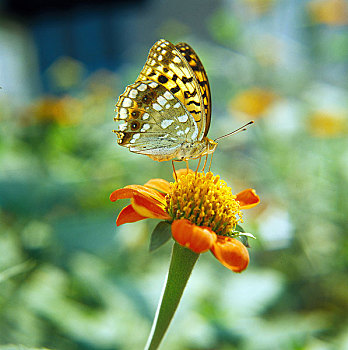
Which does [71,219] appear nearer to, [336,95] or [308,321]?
[308,321]

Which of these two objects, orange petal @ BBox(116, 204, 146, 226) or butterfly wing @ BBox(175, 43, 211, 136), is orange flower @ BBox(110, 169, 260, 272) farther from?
butterfly wing @ BBox(175, 43, 211, 136)

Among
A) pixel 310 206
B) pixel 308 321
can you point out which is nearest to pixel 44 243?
pixel 308 321

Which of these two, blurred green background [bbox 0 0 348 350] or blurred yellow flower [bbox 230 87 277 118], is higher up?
blurred yellow flower [bbox 230 87 277 118]

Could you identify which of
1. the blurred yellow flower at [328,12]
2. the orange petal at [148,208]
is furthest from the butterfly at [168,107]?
the blurred yellow flower at [328,12]

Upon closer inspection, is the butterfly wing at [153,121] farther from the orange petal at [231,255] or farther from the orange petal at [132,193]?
the orange petal at [231,255]

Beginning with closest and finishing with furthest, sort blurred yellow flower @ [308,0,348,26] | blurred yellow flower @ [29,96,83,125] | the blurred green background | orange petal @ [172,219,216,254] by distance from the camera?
orange petal @ [172,219,216,254], the blurred green background, blurred yellow flower @ [29,96,83,125], blurred yellow flower @ [308,0,348,26]

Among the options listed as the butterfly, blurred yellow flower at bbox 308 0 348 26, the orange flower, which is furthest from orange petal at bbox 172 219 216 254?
blurred yellow flower at bbox 308 0 348 26
